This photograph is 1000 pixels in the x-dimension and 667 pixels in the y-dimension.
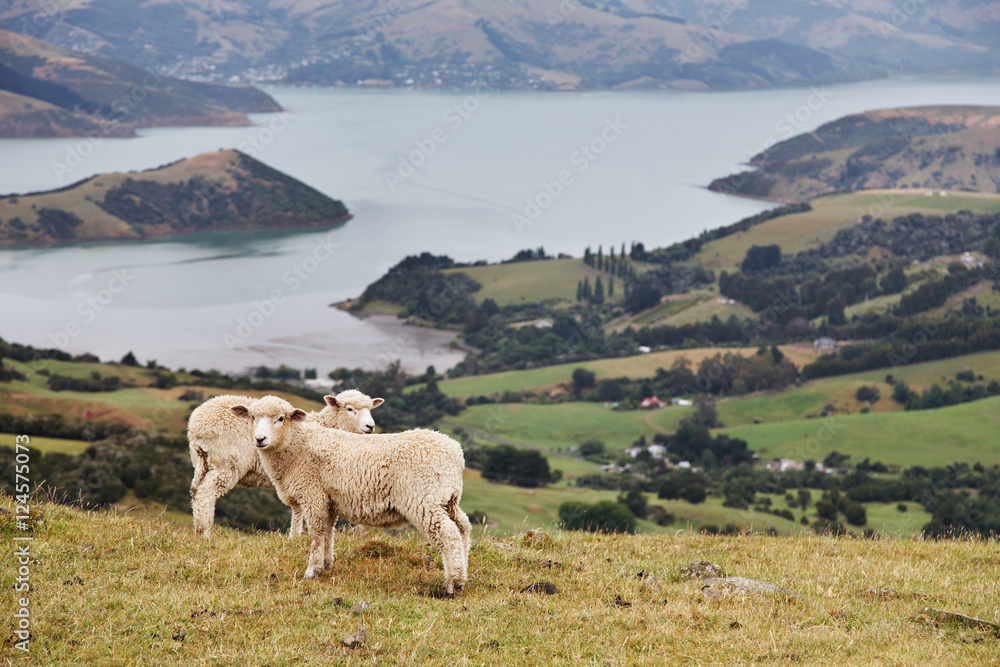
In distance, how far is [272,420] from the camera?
1016 centimetres

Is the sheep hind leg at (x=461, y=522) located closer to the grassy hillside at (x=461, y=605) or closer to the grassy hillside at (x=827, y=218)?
the grassy hillside at (x=461, y=605)

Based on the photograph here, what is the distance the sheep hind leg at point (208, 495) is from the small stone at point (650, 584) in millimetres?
5887

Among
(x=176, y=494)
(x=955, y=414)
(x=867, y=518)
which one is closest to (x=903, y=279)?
(x=955, y=414)

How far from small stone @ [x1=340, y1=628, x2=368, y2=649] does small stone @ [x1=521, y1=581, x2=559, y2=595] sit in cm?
198

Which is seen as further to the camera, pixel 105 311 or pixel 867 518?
pixel 105 311

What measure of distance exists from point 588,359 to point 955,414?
46.3 metres

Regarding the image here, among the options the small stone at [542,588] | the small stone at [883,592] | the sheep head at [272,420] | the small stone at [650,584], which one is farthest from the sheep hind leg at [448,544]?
the small stone at [883,592]

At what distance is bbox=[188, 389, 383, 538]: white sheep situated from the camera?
12211 millimetres

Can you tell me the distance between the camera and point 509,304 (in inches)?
5704

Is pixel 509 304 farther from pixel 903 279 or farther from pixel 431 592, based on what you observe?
pixel 431 592

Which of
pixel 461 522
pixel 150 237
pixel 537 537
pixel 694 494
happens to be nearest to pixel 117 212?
pixel 150 237

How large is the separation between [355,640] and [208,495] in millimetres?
5446

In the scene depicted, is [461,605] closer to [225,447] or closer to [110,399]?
[225,447]

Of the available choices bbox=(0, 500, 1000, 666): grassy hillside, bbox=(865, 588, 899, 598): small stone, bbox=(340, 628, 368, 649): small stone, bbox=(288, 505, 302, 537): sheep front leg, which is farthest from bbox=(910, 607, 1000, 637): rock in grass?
bbox=(288, 505, 302, 537): sheep front leg
